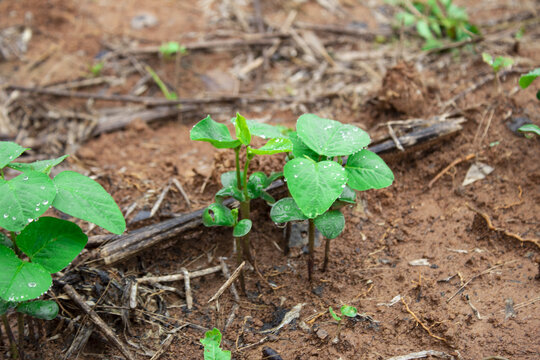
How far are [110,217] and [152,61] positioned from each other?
3.10 metres

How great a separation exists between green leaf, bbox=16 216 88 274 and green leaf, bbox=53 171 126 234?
16 cm

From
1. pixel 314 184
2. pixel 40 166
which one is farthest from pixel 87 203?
pixel 314 184

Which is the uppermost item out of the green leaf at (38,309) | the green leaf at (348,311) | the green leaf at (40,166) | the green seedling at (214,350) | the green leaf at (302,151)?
the green leaf at (40,166)

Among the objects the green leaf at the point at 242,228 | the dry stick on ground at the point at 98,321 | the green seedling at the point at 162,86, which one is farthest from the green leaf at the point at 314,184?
the green seedling at the point at 162,86

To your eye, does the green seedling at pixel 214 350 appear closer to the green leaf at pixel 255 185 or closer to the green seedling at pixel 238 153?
the green seedling at pixel 238 153

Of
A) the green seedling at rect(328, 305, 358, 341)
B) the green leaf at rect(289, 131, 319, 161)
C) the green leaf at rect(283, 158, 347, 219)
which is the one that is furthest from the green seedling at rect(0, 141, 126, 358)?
the green seedling at rect(328, 305, 358, 341)

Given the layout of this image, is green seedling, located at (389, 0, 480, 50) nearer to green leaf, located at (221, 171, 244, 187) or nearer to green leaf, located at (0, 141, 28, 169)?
green leaf, located at (221, 171, 244, 187)

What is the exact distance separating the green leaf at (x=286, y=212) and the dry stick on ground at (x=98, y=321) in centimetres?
86

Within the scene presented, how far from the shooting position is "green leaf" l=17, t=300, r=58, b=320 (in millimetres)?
1727

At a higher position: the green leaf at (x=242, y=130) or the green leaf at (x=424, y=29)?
the green leaf at (x=242, y=130)

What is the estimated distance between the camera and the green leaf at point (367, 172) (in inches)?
74.1

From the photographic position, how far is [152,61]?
14.5ft

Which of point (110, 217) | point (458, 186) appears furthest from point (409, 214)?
point (110, 217)

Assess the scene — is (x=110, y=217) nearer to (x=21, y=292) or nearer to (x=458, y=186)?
(x=21, y=292)
